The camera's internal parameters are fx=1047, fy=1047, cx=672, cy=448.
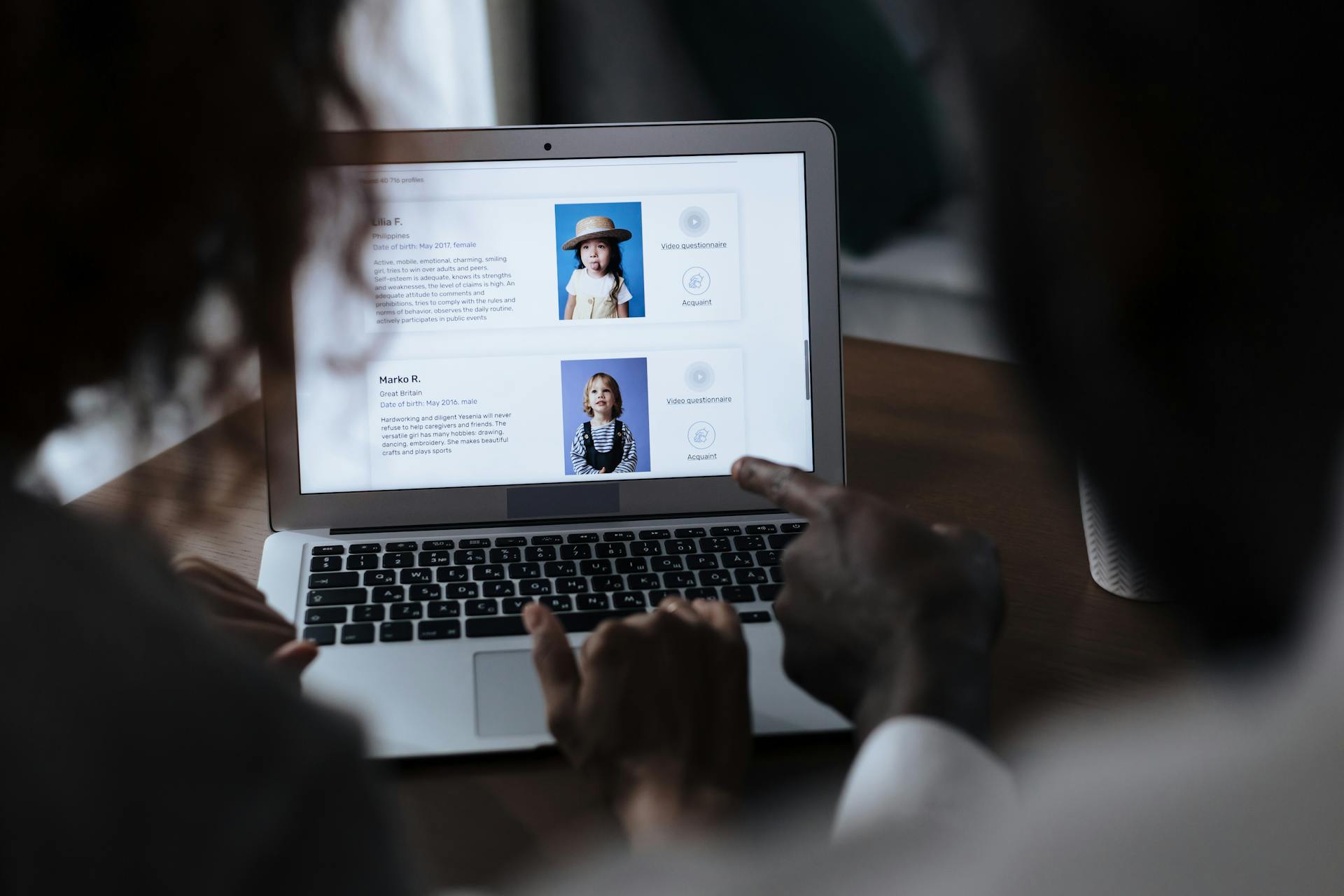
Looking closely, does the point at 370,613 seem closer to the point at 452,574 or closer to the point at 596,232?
the point at 452,574

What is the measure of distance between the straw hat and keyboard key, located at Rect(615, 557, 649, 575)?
0.81ft

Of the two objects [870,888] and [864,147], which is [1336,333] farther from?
[864,147]

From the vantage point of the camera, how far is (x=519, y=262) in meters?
0.80

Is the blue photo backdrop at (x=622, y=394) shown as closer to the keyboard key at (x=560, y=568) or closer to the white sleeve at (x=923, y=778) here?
the keyboard key at (x=560, y=568)

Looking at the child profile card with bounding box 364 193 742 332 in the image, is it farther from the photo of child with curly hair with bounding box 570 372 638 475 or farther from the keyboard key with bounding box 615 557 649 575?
the keyboard key with bounding box 615 557 649 575

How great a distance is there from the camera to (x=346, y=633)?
661mm

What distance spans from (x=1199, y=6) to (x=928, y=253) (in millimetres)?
1922

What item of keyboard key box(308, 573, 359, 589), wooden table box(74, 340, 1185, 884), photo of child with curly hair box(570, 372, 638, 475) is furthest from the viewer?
photo of child with curly hair box(570, 372, 638, 475)

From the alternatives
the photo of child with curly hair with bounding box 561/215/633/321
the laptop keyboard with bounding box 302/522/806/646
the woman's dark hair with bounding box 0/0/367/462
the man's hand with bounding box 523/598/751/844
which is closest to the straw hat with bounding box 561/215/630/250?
the photo of child with curly hair with bounding box 561/215/633/321

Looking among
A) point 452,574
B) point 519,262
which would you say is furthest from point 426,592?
point 519,262

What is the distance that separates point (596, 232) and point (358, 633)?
1.15 ft

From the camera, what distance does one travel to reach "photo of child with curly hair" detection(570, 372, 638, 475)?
0.82 metres

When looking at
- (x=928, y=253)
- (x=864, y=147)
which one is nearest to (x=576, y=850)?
(x=928, y=253)

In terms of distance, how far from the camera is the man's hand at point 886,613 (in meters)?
0.51
